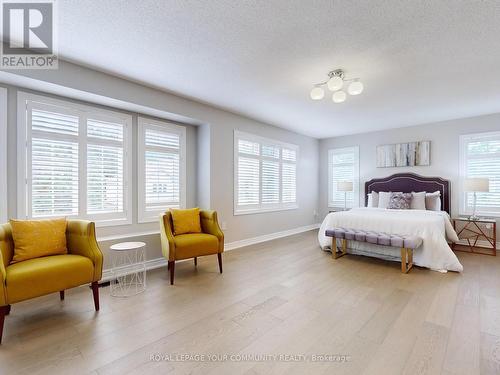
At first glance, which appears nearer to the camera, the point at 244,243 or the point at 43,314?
the point at 43,314

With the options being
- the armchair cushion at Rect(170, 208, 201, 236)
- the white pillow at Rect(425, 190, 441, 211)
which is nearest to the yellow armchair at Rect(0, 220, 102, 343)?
the armchair cushion at Rect(170, 208, 201, 236)

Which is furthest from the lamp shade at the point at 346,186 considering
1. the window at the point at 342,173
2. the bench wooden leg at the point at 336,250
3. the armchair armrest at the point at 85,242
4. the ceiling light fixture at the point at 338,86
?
the armchair armrest at the point at 85,242

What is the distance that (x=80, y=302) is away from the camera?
2479mm

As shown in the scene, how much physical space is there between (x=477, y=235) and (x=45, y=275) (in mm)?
6398

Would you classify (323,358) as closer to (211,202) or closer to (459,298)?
(459,298)

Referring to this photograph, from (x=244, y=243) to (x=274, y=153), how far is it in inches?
83.7

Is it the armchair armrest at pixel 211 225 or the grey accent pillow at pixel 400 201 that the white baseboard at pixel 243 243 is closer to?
the armchair armrest at pixel 211 225

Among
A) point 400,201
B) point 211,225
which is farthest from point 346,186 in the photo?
point 211,225

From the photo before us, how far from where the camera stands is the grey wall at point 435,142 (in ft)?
15.8

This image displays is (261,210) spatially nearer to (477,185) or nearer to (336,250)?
(336,250)

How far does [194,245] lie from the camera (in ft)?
10.1

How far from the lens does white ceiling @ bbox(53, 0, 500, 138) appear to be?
75.7 inches

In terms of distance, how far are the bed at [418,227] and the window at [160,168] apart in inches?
108

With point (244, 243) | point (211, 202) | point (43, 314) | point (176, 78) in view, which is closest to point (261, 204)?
point (244, 243)
